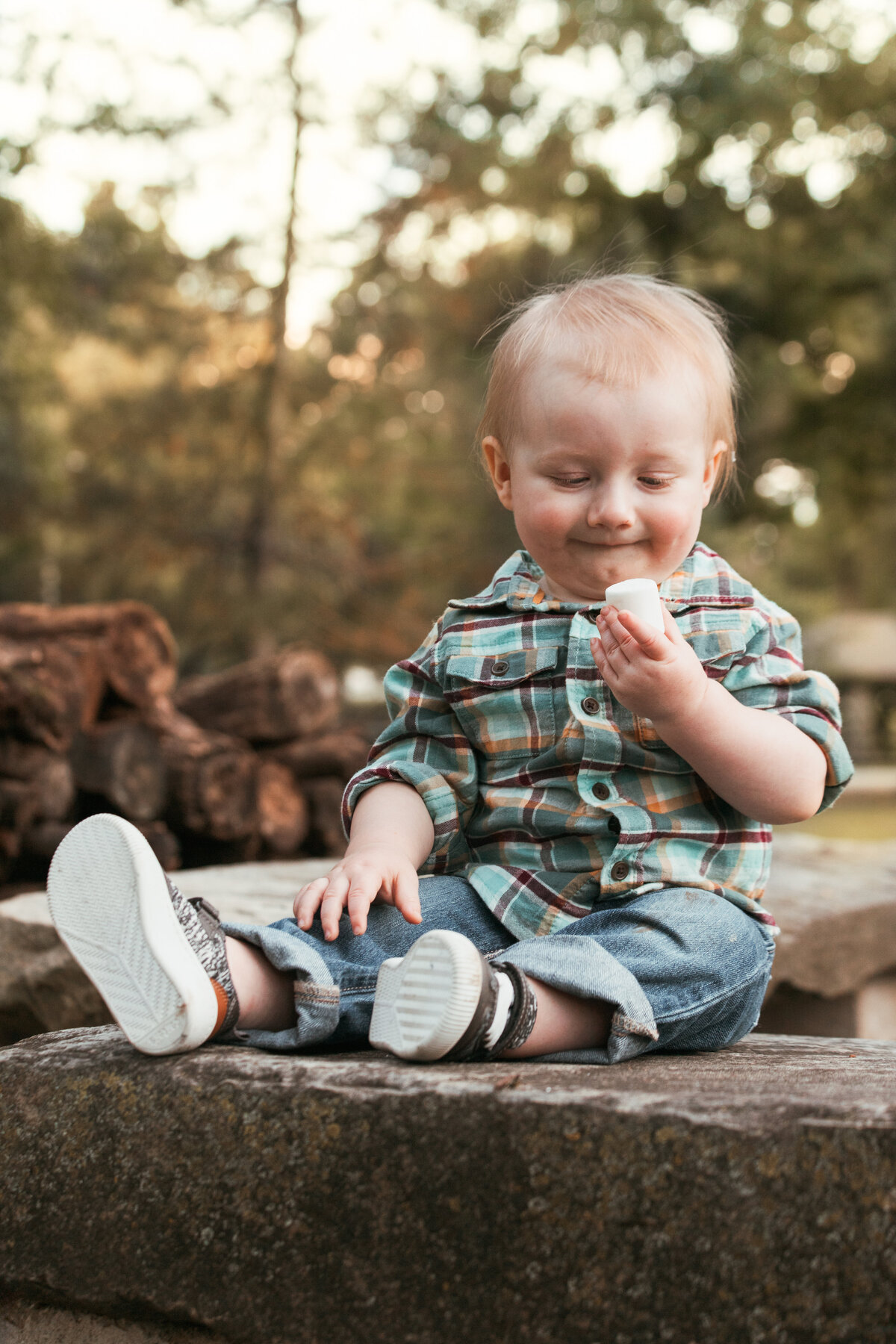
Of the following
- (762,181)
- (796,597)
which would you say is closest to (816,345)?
(762,181)

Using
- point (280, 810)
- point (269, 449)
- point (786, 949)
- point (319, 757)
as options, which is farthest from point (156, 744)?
point (269, 449)

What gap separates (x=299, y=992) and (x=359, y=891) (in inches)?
5.9

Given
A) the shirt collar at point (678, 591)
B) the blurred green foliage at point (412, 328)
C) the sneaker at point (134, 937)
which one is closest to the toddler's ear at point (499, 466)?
the shirt collar at point (678, 591)

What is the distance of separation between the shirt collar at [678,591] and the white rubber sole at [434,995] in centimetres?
69

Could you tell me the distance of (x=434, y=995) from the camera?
48.9 inches

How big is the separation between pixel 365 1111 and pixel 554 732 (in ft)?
2.39

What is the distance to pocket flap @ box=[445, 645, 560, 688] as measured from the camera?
1761 mm

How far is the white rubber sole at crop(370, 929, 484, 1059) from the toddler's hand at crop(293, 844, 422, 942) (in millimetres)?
191

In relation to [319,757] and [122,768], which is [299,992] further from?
[319,757]

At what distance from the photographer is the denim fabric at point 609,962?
1412 mm

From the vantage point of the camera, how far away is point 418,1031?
1264mm

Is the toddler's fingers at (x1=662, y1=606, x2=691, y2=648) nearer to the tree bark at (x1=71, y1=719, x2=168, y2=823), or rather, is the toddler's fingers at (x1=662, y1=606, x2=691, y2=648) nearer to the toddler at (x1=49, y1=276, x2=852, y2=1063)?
the toddler at (x1=49, y1=276, x2=852, y2=1063)

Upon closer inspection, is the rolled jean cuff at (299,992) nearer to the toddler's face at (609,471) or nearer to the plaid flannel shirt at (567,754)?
the plaid flannel shirt at (567,754)

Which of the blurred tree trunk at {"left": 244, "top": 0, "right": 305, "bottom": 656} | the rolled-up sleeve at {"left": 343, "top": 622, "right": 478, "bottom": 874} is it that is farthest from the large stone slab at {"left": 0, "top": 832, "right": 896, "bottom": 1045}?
the blurred tree trunk at {"left": 244, "top": 0, "right": 305, "bottom": 656}
